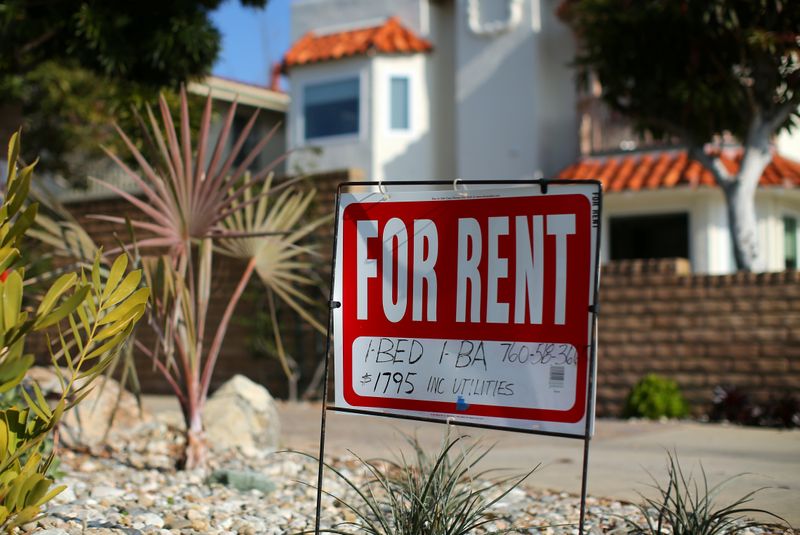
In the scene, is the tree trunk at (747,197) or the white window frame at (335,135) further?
the white window frame at (335,135)

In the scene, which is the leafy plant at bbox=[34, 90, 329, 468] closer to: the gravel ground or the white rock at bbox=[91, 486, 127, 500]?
the gravel ground

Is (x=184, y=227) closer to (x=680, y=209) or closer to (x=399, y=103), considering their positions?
(x=680, y=209)

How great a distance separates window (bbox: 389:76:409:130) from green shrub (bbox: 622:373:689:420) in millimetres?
10521

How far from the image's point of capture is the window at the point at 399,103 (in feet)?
67.7

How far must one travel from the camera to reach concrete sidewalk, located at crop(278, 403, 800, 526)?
243 inches

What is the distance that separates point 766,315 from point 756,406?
43.3 inches

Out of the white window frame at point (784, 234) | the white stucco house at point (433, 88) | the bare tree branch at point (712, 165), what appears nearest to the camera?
the bare tree branch at point (712, 165)

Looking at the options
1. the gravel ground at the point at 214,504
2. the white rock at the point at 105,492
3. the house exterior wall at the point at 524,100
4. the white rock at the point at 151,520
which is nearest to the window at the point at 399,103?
the house exterior wall at the point at 524,100

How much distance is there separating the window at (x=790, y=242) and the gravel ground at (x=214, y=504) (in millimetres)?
13287

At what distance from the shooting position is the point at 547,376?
4.01 m

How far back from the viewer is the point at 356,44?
67.8 ft

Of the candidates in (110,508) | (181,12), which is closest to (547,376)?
(110,508)

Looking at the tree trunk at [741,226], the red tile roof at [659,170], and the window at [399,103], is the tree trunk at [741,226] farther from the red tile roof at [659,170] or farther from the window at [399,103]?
the window at [399,103]

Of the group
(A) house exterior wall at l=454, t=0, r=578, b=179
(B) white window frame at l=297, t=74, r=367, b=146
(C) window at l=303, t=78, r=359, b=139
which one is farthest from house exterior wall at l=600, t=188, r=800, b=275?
(C) window at l=303, t=78, r=359, b=139
